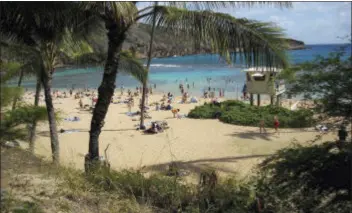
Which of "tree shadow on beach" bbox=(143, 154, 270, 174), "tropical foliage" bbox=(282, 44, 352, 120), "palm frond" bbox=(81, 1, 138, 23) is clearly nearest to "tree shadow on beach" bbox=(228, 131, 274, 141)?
"tree shadow on beach" bbox=(143, 154, 270, 174)

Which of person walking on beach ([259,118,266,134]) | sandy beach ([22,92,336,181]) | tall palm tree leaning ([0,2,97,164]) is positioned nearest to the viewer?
tall palm tree leaning ([0,2,97,164])

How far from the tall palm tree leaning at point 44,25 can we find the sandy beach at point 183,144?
260cm

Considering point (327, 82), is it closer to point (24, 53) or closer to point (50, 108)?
point (24, 53)

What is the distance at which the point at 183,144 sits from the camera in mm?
14641

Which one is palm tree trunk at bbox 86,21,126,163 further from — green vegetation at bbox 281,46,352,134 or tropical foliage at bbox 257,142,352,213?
tropical foliage at bbox 257,142,352,213

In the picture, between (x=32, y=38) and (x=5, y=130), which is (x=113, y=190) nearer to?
(x=5, y=130)

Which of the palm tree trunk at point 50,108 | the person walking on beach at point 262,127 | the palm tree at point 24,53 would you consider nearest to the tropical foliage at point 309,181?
the palm tree at point 24,53

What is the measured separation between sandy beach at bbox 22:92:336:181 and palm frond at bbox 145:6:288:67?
15.5ft

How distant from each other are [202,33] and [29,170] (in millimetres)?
2987

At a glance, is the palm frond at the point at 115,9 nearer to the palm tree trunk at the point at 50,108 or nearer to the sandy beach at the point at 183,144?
the palm tree trunk at the point at 50,108

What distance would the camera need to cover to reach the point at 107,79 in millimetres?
6258

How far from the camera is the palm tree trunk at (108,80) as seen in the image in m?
5.98

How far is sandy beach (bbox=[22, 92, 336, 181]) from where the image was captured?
1137 cm

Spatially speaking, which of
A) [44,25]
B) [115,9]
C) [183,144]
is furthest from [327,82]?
[183,144]
